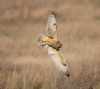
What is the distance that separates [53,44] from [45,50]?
7.56 m

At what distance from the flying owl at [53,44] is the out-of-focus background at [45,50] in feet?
3.60

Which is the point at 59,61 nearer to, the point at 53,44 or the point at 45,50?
the point at 53,44

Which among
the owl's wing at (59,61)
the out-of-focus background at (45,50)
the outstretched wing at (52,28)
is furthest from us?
the out-of-focus background at (45,50)

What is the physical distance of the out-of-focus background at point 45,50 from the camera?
8.55 meters

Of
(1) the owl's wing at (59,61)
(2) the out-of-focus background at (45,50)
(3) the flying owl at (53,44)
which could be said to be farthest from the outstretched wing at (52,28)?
(2) the out-of-focus background at (45,50)

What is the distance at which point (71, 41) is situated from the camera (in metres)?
15.9

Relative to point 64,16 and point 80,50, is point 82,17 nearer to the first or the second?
point 64,16

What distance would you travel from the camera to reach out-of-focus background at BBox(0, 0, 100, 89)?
Result: 855cm

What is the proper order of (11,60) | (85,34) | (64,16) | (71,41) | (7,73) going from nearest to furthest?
(7,73), (11,60), (71,41), (85,34), (64,16)

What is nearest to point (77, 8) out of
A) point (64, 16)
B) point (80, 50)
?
point (64, 16)

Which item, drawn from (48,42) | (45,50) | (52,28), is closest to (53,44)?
(48,42)

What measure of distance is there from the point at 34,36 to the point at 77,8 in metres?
3.49

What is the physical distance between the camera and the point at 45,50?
1466cm

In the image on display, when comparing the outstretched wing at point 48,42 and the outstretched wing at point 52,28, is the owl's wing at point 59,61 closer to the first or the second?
the outstretched wing at point 48,42
